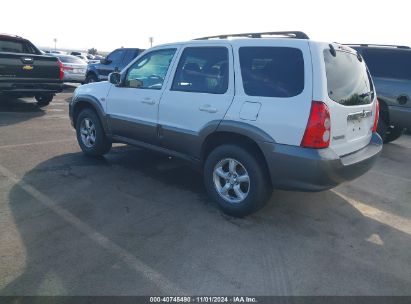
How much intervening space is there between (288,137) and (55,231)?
2.43 meters

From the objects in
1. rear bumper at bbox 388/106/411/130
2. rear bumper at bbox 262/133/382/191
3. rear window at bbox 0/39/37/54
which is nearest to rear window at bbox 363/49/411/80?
rear bumper at bbox 388/106/411/130

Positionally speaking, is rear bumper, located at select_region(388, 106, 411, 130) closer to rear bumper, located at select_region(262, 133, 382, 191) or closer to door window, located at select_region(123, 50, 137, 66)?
rear bumper, located at select_region(262, 133, 382, 191)

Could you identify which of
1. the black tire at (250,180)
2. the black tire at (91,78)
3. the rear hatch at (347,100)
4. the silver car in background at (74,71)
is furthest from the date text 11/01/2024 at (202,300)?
the silver car in background at (74,71)

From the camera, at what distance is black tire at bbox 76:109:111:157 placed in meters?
5.73

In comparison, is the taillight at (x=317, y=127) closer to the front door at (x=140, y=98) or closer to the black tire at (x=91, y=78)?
the front door at (x=140, y=98)

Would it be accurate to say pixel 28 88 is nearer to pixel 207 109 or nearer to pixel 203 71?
pixel 203 71

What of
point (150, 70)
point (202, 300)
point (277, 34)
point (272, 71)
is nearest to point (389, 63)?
point (277, 34)

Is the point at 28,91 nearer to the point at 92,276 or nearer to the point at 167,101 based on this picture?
the point at 167,101

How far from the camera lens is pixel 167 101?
4543 mm

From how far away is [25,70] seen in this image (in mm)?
9102

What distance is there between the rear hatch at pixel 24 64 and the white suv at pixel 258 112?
5.44 m

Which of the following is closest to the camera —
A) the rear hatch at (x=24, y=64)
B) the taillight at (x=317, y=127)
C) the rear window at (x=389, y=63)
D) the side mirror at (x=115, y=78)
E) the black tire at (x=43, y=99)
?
the taillight at (x=317, y=127)

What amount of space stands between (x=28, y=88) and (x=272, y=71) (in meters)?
7.70

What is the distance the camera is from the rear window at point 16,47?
948 centimetres
